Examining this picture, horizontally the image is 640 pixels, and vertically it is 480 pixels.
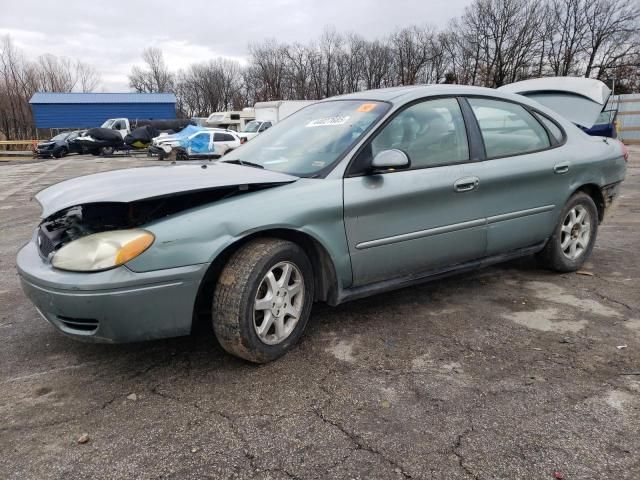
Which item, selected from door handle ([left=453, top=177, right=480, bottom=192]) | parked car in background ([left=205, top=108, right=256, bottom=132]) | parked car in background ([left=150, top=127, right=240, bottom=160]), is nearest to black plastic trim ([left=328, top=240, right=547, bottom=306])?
door handle ([left=453, top=177, right=480, bottom=192])

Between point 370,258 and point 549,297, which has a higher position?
point 370,258

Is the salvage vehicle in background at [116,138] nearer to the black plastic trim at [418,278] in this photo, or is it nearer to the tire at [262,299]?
the black plastic trim at [418,278]

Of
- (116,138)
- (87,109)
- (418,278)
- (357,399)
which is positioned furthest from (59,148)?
(357,399)

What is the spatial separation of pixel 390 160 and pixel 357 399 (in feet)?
4.44

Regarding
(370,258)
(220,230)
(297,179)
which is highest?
(297,179)

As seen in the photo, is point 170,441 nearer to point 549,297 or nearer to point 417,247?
point 417,247

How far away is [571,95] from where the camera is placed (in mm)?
7547

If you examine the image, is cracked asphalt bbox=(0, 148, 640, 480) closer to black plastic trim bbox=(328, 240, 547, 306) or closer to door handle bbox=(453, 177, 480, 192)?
black plastic trim bbox=(328, 240, 547, 306)

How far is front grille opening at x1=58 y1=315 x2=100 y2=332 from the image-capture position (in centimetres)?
233

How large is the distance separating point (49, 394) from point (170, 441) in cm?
84

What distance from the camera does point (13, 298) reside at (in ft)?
12.8

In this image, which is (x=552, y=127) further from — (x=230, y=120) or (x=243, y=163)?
(x=230, y=120)

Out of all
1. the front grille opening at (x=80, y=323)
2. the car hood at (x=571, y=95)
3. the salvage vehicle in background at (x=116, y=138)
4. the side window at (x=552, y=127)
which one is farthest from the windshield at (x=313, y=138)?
the salvage vehicle in background at (x=116, y=138)

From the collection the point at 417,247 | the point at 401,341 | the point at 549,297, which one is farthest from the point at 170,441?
the point at 549,297
